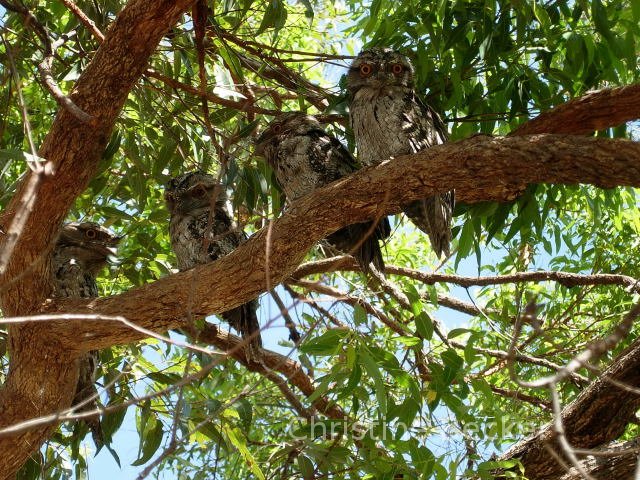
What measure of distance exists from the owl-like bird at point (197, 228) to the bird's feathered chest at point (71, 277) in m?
0.53

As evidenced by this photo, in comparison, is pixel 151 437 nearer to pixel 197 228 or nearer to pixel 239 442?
pixel 239 442

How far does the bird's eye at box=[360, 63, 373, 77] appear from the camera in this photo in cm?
423

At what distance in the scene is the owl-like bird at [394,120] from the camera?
155 inches

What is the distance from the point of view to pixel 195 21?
378 centimetres

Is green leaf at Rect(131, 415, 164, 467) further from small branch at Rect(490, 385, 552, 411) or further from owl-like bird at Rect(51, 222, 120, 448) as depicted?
small branch at Rect(490, 385, 552, 411)

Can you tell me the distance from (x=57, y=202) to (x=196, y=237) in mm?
1416

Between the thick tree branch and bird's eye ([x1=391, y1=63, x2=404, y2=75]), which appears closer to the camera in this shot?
the thick tree branch

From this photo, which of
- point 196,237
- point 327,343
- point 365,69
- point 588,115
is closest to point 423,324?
point 327,343

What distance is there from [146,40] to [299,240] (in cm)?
101

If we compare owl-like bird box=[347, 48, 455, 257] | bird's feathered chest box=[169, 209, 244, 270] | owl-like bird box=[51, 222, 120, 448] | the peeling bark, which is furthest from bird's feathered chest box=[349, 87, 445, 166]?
owl-like bird box=[51, 222, 120, 448]

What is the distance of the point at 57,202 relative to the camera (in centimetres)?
336

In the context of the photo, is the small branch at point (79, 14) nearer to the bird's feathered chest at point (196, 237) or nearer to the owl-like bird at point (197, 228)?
the owl-like bird at point (197, 228)

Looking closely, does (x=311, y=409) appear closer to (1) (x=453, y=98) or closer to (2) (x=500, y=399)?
(2) (x=500, y=399)

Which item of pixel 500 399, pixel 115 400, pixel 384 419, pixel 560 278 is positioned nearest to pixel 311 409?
pixel 384 419
